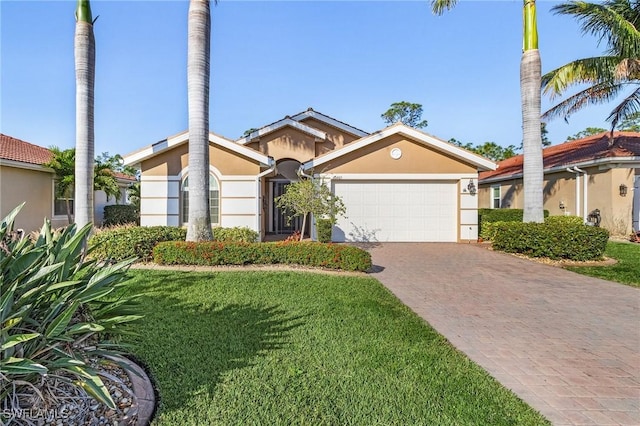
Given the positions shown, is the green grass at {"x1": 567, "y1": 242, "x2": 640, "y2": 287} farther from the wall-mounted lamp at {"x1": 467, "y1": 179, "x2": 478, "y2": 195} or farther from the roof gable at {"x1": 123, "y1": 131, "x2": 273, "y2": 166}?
the roof gable at {"x1": 123, "y1": 131, "x2": 273, "y2": 166}

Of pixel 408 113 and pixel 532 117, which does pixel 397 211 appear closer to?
pixel 532 117

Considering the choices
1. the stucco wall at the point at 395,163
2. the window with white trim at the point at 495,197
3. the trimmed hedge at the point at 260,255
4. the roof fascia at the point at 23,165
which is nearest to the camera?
the trimmed hedge at the point at 260,255

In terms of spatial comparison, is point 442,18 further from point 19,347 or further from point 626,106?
point 19,347

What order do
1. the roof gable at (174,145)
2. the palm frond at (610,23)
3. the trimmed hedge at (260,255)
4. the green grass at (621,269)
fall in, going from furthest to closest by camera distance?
the roof gable at (174,145)
the palm frond at (610,23)
the trimmed hedge at (260,255)
the green grass at (621,269)

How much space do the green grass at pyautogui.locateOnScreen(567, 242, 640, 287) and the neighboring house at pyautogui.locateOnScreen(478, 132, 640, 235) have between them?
3.85 metres

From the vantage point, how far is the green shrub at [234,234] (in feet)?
41.4

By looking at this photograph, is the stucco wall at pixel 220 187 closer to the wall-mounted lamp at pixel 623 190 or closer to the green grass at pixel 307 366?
the green grass at pixel 307 366

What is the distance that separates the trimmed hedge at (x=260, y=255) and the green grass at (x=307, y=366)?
253 cm

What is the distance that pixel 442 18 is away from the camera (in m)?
14.0

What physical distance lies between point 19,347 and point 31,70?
33.7ft

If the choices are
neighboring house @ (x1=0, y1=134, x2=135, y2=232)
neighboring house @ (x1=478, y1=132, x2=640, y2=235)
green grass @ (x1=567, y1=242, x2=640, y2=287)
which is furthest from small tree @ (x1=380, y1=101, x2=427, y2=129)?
neighboring house @ (x1=0, y1=134, x2=135, y2=232)

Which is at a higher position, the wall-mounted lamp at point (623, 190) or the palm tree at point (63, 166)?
the palm tree at point (63, 166)

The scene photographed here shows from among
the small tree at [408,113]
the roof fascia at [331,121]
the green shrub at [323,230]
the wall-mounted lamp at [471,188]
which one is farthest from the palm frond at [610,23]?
the small tree at [408,113]

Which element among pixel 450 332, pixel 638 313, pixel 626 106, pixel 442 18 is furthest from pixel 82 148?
pixel 626 106
